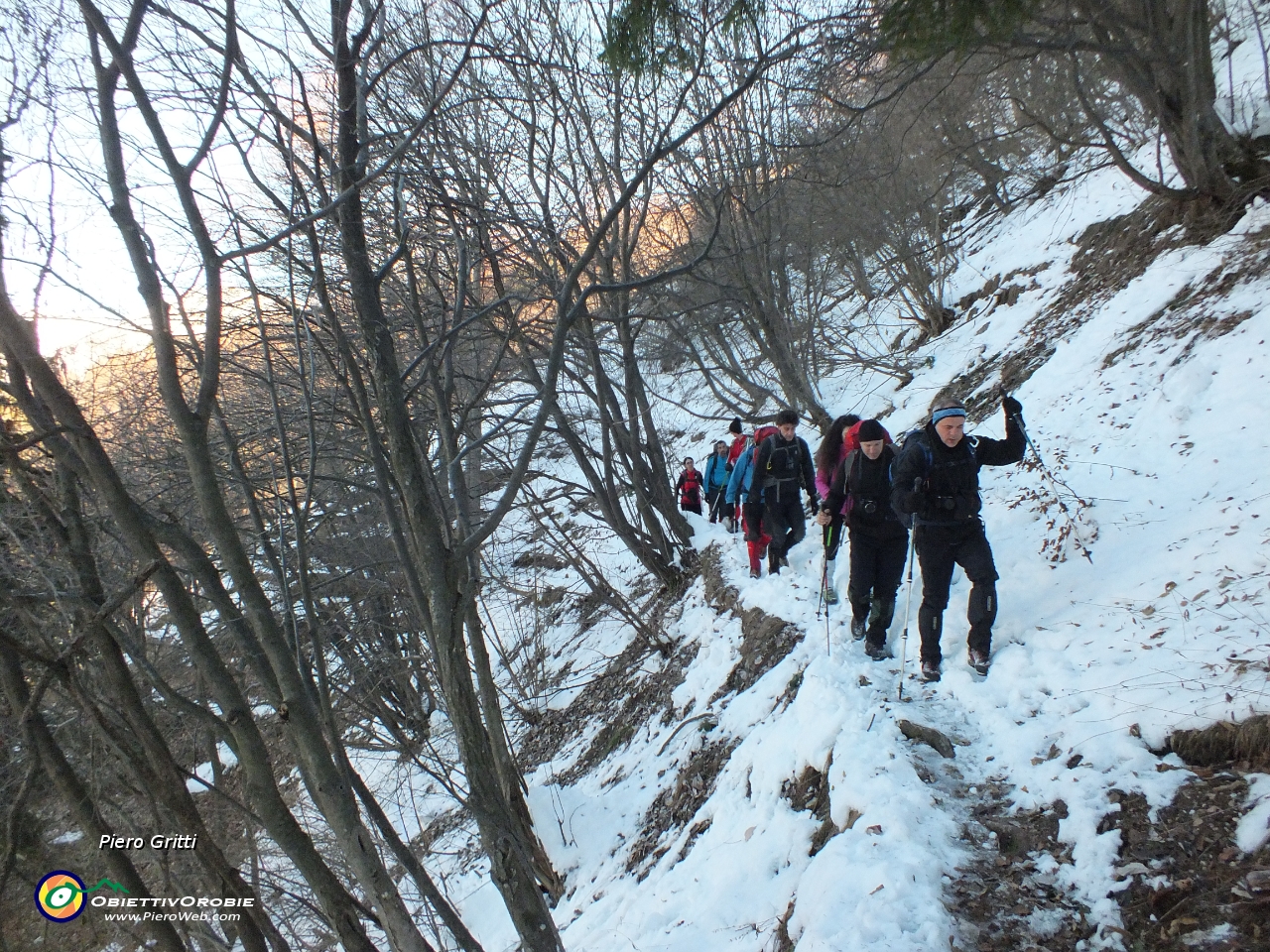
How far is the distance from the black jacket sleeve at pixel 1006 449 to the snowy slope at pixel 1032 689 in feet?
3.77

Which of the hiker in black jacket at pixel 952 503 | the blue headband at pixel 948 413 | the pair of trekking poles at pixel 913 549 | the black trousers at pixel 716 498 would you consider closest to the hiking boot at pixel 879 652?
the pair of trekking poles at pixel 913 549

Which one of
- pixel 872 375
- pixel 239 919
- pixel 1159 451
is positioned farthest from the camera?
pixel 872 375

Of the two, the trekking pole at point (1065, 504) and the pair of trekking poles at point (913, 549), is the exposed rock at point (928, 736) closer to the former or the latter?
the pair of trekking poles at point (913, 549)

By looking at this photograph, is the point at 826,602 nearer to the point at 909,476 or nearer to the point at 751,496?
the point at 751,496

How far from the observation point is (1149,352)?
706 centimetres

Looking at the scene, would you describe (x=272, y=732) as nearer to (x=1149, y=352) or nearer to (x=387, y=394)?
(x=387, y=394)

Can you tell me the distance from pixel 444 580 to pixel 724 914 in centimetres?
270

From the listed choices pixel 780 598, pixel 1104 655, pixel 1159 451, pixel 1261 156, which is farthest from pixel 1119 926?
pixel 1261 156

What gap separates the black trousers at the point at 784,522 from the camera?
7918mm

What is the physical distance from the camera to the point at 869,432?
5430 millimetres

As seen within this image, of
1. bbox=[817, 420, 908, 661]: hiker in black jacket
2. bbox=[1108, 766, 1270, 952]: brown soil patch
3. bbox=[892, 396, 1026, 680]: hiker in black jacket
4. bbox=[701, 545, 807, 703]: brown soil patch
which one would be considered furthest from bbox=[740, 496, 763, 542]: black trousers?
bbox=[1108, 766, 1270, 952]: brown soil patch

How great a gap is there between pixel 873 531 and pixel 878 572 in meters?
0.39

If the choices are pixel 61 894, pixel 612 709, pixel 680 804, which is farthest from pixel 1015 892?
pixel 612 709

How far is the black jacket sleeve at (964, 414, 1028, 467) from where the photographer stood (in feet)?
15.8
